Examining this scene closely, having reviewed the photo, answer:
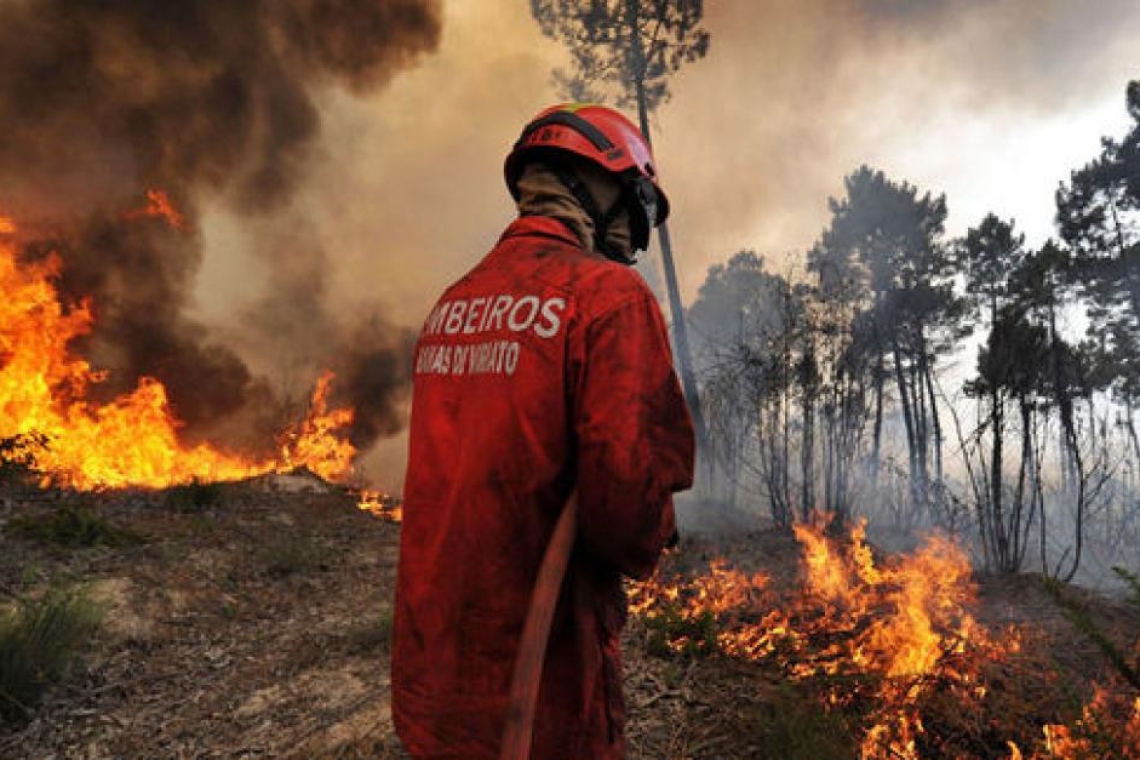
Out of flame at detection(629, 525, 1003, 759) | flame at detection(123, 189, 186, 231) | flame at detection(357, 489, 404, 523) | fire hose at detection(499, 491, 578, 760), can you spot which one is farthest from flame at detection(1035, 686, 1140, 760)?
flame at detection(123, 189, 186, 231)

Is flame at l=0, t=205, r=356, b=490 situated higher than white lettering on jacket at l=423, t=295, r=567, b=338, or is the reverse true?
flame at l=0, t=205, r=356, b=490

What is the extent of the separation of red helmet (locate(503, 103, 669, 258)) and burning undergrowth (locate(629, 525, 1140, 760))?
2.12 meters

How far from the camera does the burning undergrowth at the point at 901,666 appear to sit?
289cm

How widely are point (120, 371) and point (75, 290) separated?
1844mm

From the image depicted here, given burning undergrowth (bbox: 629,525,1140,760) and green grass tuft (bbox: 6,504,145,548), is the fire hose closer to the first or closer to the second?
burning undergrowth (bbox: 629,525,1140,760)

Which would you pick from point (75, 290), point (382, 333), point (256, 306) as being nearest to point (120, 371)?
point (75, 290)

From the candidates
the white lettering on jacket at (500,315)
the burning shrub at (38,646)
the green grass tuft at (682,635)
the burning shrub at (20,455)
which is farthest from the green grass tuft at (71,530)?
the white lettering on jacket at (500,315)

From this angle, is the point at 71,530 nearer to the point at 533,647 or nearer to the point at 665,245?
the point at 533,647

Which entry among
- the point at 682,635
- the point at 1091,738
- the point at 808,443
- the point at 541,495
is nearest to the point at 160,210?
the point at 808,443

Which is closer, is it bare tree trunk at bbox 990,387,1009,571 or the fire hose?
the fire hose

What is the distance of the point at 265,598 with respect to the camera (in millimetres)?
6668

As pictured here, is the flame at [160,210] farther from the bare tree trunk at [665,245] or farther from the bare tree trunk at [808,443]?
the bare tree trunk at [808,443]

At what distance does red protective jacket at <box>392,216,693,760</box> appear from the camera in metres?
1.35

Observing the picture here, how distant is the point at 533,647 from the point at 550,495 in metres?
0.33
